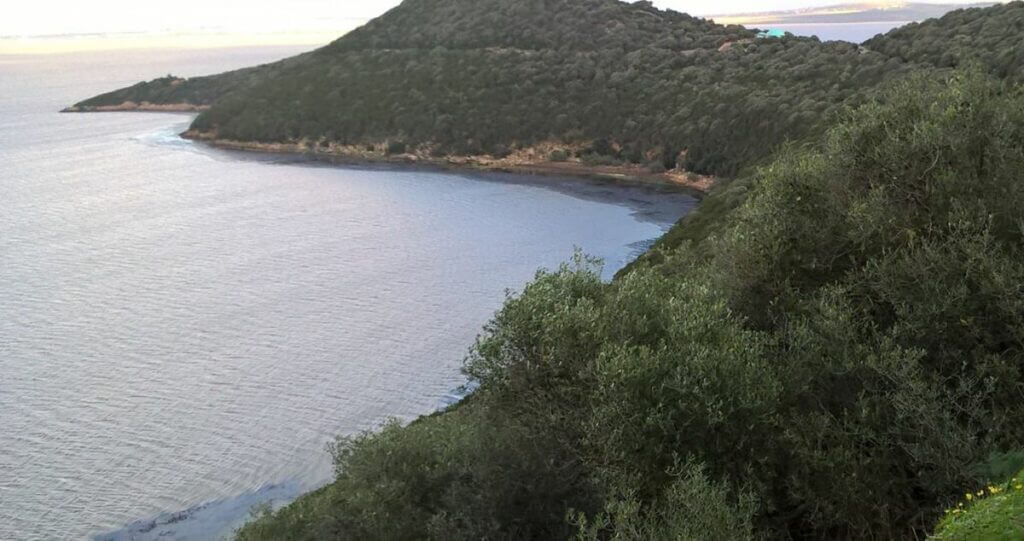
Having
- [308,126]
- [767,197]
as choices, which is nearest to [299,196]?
[308,126]

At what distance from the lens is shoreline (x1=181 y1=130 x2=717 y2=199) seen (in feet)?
227

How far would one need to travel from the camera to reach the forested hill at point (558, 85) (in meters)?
66.4

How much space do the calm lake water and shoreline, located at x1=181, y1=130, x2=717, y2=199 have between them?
12.2ft

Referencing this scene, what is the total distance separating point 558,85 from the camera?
87375mm

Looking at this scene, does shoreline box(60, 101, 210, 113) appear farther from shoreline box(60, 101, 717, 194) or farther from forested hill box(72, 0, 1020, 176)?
shoreline box(60, 101, 717, 194)

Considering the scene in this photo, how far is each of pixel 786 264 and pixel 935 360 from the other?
9.70 feet

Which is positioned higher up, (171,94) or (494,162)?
(171,94)

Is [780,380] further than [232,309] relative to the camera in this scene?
No

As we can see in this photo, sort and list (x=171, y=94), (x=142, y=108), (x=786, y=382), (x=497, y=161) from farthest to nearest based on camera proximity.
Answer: (x=171, y=94), (x=142, y=108), (x=497, y=161), (x=786, y=382)

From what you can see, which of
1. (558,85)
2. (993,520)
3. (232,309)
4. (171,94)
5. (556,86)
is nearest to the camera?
(993,520)

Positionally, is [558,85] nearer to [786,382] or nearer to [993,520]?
[786,382]

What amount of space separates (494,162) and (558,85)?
42.7 ft

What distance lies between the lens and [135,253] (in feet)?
166

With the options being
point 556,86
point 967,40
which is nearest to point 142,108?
point 556,86
